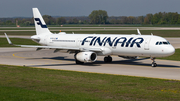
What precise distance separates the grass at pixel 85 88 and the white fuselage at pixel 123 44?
9.04 meters

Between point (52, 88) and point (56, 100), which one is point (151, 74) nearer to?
Result: point (52, 88)

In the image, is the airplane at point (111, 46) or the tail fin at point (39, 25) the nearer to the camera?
the airplane at point (111, 46)

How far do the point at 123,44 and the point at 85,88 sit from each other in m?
16.2

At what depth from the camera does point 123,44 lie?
36500 mm

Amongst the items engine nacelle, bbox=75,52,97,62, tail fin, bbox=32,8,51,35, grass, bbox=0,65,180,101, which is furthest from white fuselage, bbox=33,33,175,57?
grass, bbox=0,65,180,101

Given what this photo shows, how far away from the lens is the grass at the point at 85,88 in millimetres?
18203

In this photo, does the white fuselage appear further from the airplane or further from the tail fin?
the tail fin

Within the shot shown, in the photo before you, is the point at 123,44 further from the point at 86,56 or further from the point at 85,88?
the point at 85,88

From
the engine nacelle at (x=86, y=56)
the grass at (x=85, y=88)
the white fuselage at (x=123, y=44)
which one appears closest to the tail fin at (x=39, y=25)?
the white fuselage at (x=123, y=44)

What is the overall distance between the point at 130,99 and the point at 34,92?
21.1 ft

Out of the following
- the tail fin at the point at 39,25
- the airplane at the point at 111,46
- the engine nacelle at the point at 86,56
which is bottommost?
the engine nacelle at the point at 86,56

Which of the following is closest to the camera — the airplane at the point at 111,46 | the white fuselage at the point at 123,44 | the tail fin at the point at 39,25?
the white fuselage at the point at 123,44

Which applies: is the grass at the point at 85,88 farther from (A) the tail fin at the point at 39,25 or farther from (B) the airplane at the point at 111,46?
(A) the tail fin at the point at 39,25

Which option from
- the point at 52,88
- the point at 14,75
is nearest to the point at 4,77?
the point at 14,75
